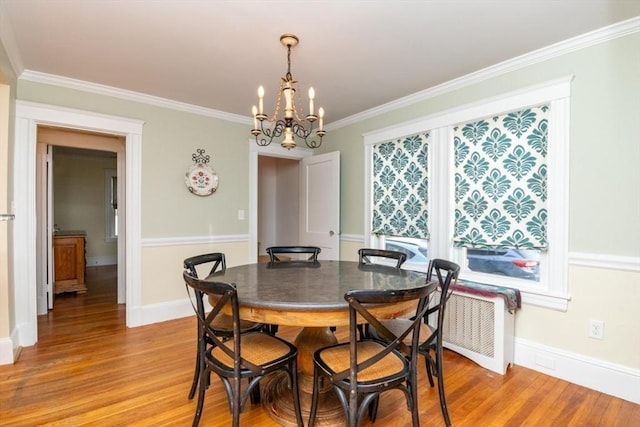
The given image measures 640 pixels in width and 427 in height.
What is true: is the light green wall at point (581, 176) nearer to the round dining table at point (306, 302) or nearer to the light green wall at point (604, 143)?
the light green wall at point (604, 143)

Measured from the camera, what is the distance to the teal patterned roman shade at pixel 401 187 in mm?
3273

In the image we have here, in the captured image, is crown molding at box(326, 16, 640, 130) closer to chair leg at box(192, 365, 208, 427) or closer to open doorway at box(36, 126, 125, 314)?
chair leg at box(192, 365, 208, 427)

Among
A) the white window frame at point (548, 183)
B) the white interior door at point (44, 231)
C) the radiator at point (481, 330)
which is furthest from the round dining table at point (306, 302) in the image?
the white interior door at point (44, 231)

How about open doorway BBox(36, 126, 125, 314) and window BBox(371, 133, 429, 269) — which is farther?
open doorway BBox(36, 126, 125, 314)

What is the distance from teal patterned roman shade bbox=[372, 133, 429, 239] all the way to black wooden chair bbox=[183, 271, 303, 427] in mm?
2077

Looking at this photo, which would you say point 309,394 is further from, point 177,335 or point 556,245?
point 556,245

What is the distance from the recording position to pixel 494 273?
273 cm

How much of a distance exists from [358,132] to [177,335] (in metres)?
3.00

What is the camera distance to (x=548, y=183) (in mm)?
2387

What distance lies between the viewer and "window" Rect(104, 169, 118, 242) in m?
6.77

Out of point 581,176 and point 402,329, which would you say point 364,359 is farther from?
point 581,176

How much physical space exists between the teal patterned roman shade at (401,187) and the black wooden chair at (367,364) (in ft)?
5.80

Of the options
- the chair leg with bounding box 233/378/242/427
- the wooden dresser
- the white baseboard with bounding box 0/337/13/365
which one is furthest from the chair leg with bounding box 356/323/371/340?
the wooden dresser

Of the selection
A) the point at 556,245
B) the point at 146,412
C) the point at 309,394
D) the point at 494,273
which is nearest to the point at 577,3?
the point at 556,245
